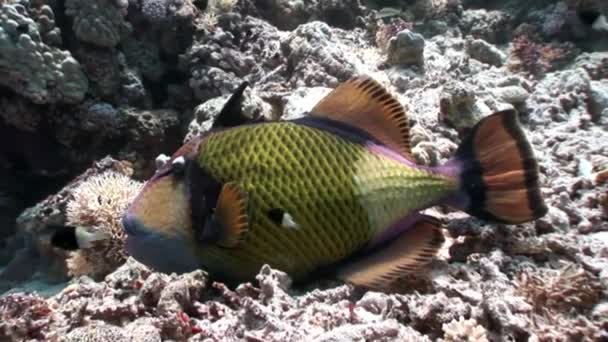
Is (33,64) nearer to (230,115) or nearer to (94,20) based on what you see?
(94,20)

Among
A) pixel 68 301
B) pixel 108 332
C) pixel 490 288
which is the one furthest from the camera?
pixel 68 301

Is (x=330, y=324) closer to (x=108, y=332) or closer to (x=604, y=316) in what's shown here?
(x=108, y=332)

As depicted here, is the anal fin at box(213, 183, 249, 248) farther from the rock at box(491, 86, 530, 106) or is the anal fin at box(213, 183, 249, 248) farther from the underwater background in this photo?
the rock at box(491, 86, 530, 106)

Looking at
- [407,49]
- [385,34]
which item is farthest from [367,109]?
[385,34]

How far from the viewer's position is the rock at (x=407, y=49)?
4.32 meters

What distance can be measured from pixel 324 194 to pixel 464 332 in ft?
2.37

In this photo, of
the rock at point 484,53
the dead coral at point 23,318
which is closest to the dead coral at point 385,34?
the rock at point 484,53

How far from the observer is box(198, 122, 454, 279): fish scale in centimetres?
194

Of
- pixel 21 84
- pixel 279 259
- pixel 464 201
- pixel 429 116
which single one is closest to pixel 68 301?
pixel 279 259

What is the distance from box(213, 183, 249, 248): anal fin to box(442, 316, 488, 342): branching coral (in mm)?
830

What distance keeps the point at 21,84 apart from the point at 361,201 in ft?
12.0

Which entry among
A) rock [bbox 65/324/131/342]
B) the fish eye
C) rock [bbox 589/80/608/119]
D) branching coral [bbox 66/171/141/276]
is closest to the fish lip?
the fish eye

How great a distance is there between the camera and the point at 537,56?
5.15 meters

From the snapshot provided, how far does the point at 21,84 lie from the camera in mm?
4266
